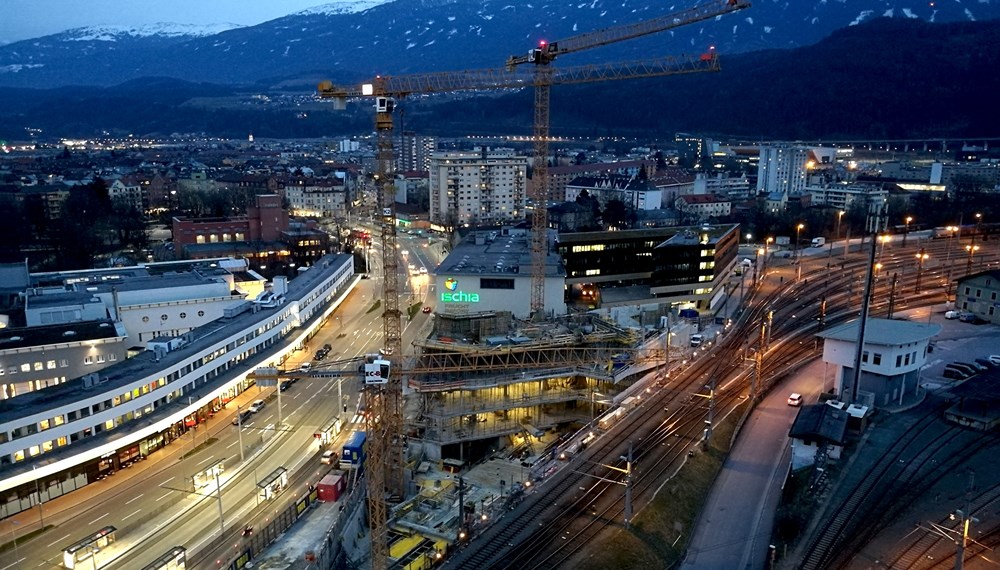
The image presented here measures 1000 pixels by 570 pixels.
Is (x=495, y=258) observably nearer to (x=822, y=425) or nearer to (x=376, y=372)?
(x=822, y=425)

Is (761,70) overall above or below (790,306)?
above

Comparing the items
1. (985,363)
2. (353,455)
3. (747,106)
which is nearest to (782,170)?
(985,363)

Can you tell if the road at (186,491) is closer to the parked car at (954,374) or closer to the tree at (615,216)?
the parked car at (954,374)

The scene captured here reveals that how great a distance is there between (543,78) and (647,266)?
10.5 metres

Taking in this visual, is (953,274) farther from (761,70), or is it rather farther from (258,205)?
(761,70)

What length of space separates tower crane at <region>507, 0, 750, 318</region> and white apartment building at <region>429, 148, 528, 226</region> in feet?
97.0

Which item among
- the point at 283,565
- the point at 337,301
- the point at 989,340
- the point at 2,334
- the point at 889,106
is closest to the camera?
the point at 283,565

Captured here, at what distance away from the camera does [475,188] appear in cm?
6234

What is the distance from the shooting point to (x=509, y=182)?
2514 inches

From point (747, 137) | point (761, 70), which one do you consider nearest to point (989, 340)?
point (747, 137)

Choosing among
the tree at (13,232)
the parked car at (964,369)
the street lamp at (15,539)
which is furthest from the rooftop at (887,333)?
the tree at (13,232)

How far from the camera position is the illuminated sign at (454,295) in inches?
1148

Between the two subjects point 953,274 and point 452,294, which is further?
point 953,274

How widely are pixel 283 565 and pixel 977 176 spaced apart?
3135 inches
